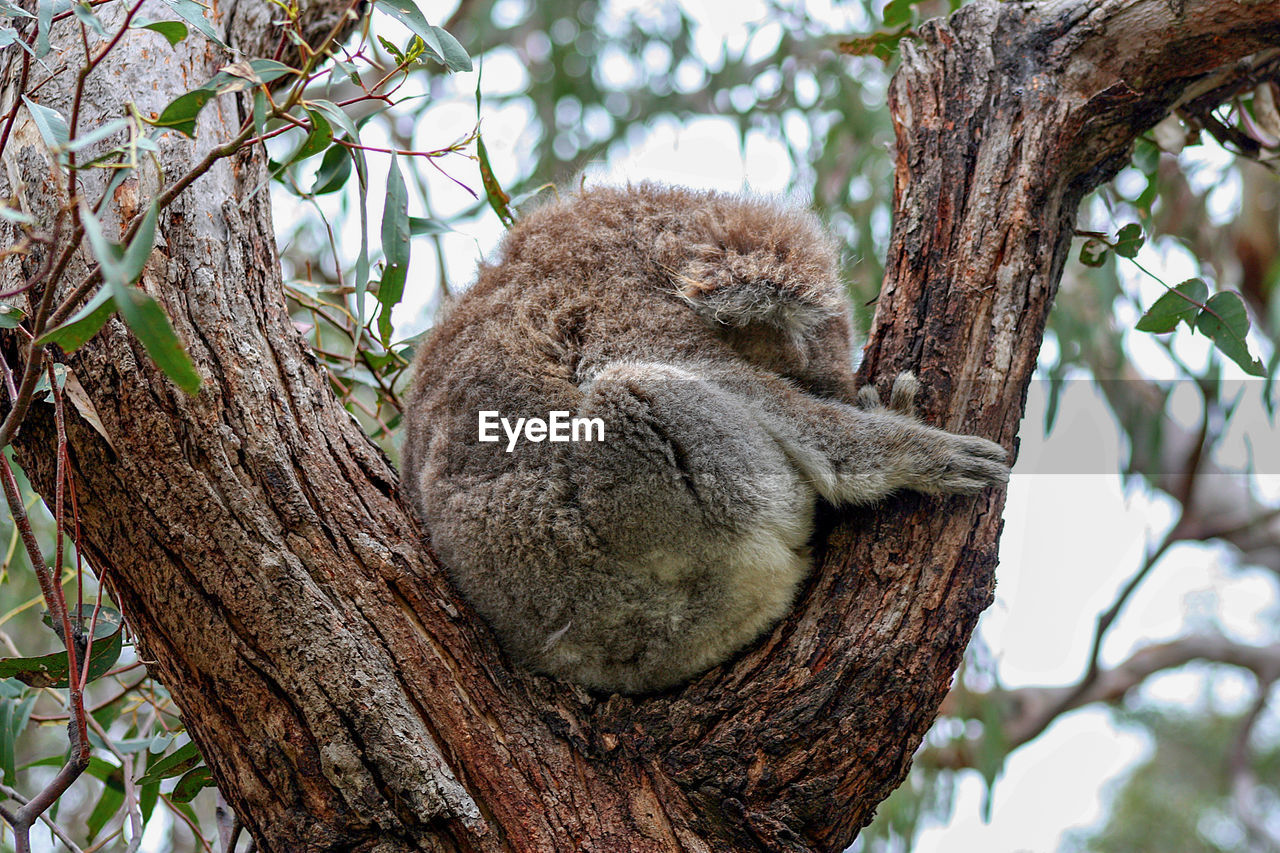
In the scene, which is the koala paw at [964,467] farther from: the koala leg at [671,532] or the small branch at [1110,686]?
→ the small branch at [1110,686]

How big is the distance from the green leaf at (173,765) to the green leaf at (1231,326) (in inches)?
97.5

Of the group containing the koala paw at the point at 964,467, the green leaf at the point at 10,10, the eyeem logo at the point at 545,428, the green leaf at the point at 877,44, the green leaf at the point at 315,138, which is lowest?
the koala paw at the point at 964,467

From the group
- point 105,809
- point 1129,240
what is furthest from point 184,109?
point 1129,240

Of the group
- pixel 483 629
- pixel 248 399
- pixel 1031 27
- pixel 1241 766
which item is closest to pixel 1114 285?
pixel 1031 27

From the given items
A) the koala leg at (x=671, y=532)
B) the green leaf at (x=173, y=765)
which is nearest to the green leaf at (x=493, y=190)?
the koala leg at (x=671, y=532)

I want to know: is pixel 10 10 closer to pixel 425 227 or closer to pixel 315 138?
pixel 315 138

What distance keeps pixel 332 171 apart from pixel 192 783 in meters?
1.36

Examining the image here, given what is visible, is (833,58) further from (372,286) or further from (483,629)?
(483,629)

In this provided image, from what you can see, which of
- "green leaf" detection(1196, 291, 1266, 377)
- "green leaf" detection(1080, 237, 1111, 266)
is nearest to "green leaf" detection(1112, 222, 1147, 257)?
"green leaf" detection(1080, 237, 1111, 266)

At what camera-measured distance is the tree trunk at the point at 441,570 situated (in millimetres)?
1762

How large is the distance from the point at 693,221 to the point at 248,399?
43.0 inches

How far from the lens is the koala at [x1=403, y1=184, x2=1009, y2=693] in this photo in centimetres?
204

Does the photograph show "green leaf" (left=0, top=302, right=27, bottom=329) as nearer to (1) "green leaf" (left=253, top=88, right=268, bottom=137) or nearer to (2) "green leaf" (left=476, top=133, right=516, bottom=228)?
(1) "green leaf" (left=253, top=88, right=268, bottom=137)

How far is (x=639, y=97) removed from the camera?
6.46m
